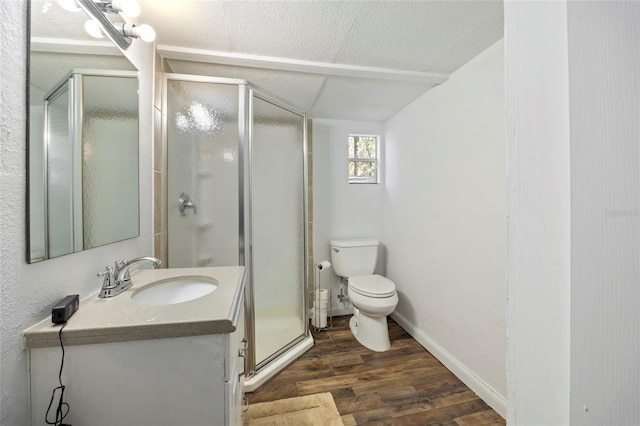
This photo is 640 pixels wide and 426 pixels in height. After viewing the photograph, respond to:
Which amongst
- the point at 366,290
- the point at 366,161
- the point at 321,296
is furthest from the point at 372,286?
the point at 366,161

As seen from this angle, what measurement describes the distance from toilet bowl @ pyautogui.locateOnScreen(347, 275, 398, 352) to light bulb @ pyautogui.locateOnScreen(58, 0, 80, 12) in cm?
211

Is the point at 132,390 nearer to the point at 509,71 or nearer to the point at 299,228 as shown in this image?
the point at 509,71

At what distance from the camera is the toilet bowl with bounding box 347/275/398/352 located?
1.85 m

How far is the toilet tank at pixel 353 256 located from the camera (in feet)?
7.53

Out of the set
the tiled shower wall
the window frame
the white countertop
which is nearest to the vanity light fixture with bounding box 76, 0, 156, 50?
the tiled shower wall

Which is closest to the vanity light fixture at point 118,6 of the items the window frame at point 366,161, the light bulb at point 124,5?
the light bulb at point 124,5

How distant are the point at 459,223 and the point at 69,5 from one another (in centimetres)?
212

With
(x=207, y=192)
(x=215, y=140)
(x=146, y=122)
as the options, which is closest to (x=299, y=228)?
(x=207, y=192)

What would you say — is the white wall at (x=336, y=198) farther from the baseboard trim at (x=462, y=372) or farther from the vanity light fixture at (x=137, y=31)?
the vanity light fixture at (x=137, y=31)

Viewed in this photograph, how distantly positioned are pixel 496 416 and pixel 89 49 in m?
2.60

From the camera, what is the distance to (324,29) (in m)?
1.25

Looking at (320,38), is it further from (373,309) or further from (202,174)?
(373,309)

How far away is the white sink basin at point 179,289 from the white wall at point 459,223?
5.00ft

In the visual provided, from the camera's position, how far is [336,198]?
2484 millimetres
